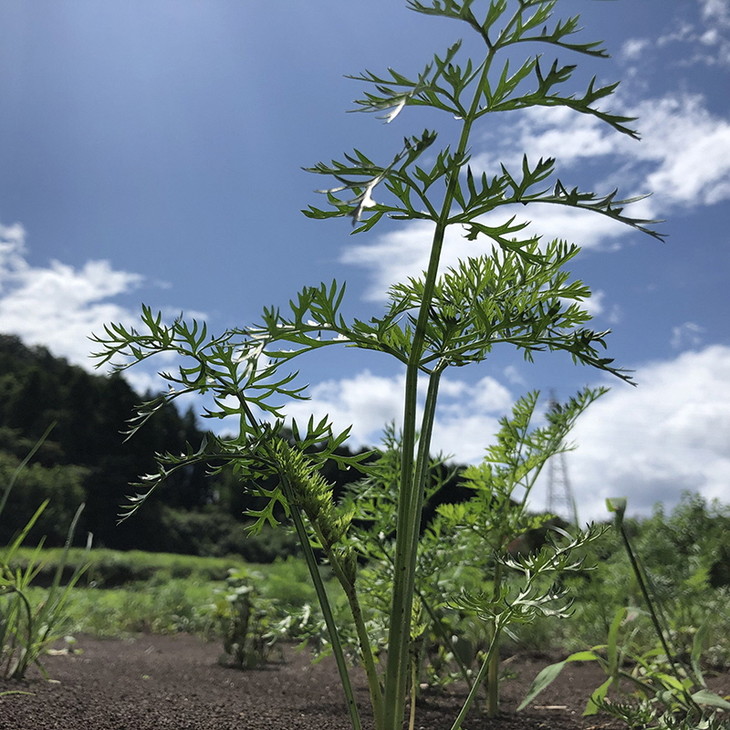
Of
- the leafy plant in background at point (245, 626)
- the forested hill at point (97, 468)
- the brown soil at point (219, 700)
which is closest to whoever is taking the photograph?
the brown soil at point (219, 700)

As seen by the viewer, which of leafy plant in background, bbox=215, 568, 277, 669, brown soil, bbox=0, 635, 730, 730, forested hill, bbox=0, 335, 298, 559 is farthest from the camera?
forested hill, bbox=0, 335, 298, 559

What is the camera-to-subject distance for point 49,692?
100 inches

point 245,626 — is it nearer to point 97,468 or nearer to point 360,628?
point 360,628

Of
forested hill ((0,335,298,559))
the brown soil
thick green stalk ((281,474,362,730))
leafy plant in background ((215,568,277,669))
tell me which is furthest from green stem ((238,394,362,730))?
forested hill ((0,335,298,559))

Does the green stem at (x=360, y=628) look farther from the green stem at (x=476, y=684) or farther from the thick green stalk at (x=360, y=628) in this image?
the green stem at (x=476, y=684)

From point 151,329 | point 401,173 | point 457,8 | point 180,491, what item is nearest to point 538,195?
point 401,173

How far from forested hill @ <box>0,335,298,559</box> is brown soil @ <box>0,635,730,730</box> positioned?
13.9 meters

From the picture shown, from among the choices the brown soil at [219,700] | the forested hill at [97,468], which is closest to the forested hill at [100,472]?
the forested hill at [97,468]

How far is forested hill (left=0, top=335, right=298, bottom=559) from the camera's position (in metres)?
19.8

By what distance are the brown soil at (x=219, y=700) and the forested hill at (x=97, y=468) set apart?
1392 cm

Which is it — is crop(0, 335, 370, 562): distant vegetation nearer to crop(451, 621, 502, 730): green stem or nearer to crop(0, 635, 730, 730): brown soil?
crop(0, 635, 730, 730): brown soil

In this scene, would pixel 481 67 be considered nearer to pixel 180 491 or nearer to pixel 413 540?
pixel 413 540

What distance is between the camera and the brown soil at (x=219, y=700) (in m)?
2.10

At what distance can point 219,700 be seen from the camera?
8.27 feet
